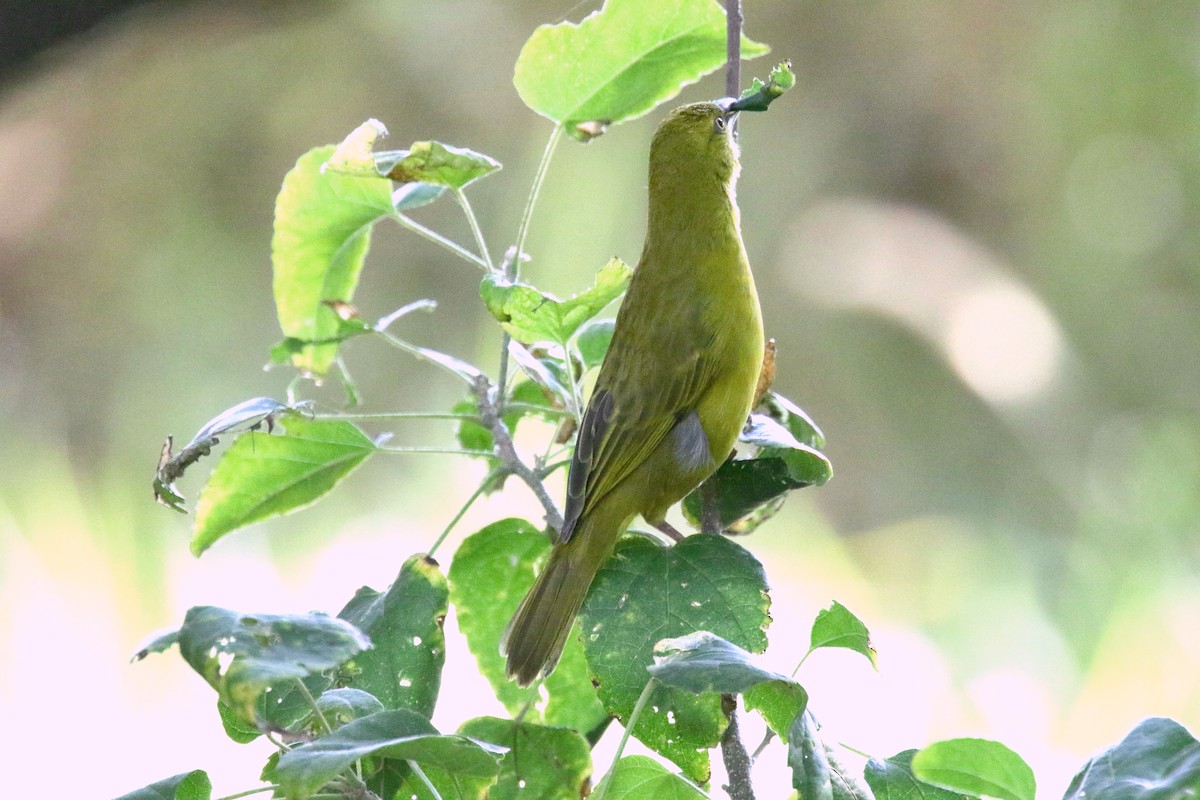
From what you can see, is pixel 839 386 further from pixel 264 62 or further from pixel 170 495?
pixel 170 495

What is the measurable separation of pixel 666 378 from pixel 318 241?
0.62 metres

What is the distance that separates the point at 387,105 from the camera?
20.9 ft

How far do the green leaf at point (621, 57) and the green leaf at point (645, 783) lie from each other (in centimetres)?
90

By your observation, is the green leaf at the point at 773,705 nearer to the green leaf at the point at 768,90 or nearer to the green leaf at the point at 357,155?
the green leaf at the point at 768,90

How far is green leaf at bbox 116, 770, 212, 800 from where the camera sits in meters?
1.24

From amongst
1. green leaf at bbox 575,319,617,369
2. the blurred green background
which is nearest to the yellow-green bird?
green leaf at bbox 575,319,617,369

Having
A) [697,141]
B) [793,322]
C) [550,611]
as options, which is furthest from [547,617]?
[793,322]

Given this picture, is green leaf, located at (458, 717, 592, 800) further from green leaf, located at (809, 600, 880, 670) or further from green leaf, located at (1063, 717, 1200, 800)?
green leaf, located at (1063, 717, 1200, 800)

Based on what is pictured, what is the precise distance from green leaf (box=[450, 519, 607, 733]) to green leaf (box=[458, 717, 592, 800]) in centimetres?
11

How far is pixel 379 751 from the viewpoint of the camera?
3.48 ft

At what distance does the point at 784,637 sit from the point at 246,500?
2.46 metres

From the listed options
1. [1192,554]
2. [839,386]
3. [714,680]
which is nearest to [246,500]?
[714,680]

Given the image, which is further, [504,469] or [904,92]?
[904,92]

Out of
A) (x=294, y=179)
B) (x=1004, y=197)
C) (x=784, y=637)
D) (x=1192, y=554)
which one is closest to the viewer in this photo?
(x=294, y=179)
